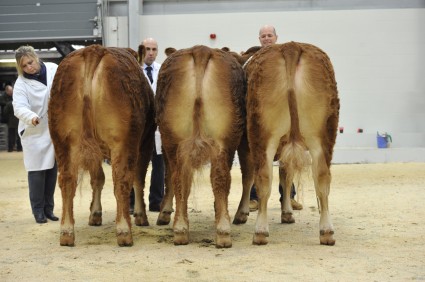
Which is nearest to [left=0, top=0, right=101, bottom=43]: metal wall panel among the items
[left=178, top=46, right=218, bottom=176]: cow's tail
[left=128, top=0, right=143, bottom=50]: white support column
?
[left=128, top=0, right=143, bottom=50]: white support column

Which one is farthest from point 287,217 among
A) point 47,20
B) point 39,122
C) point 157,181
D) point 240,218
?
point 47,20

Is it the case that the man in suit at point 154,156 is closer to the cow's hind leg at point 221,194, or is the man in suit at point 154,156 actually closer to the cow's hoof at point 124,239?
the cow's hoof at point 124,239

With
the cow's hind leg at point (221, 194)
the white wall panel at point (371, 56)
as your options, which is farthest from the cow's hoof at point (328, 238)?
the white wall panel at point (371, 56)

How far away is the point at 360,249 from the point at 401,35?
11.2 m

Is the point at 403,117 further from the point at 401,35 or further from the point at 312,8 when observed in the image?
the point at 312,8

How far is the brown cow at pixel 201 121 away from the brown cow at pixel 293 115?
0.63 ft

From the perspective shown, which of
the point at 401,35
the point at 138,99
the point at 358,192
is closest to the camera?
the point at 138,99

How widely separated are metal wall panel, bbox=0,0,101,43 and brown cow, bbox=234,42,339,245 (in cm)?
1171

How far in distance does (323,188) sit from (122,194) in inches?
72.7

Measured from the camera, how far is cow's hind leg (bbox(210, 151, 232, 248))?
5.86 meters

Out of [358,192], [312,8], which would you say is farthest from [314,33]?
[358,192]

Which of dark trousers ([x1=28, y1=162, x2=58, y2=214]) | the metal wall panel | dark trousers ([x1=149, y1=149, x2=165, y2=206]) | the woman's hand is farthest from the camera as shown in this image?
the metal wall panel

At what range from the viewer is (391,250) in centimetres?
564

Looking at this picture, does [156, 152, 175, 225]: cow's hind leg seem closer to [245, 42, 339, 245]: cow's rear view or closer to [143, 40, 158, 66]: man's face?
[245, 42, 339, 245]: cow's rear view
